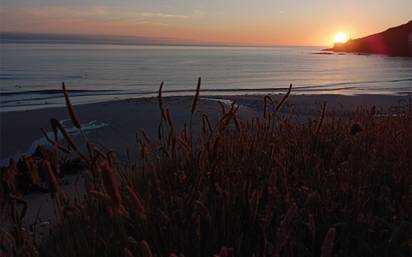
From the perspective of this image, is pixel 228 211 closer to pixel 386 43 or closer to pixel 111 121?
pixel 111 121

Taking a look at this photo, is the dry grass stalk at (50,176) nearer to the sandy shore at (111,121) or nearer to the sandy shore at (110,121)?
the sandy shore at (111,121)

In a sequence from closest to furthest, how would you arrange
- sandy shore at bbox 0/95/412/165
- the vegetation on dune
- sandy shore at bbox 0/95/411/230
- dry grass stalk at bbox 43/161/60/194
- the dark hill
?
dry grass stalk at bbox 43/161/60/194 → the vegetation on dune → sandy shore at bbox 0/95/411/230 → sandy shore at bbox 0/95/412/165 → the dark hill

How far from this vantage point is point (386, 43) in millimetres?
104812

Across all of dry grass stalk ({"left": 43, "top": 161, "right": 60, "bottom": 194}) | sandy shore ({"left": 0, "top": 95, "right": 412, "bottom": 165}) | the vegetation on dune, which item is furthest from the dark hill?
dry grass stalk ({"left": 43, "top": 161, "right": 60, "bottom": 194})

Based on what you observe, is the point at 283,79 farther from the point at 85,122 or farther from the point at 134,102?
the point at 85,122

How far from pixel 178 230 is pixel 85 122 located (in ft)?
37.0

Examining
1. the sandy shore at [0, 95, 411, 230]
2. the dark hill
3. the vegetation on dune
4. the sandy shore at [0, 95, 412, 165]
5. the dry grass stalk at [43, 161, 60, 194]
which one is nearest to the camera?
the dry grass stalk at [43, 161, 60, 194]

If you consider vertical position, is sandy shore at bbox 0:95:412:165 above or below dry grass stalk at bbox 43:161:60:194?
below

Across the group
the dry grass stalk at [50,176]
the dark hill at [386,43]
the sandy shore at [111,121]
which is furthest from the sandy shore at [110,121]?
the dark hill at [386,43]

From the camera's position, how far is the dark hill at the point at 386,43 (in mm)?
91412

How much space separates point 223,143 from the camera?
11.9ft

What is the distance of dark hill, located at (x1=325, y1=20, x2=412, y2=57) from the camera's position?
300 feet

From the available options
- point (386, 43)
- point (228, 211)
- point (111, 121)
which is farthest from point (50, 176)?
point (386, 43)

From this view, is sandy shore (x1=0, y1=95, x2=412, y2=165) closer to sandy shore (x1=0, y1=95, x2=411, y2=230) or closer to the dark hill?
sandy shore (x1=0, y1=95, x2=411, y2=230)
